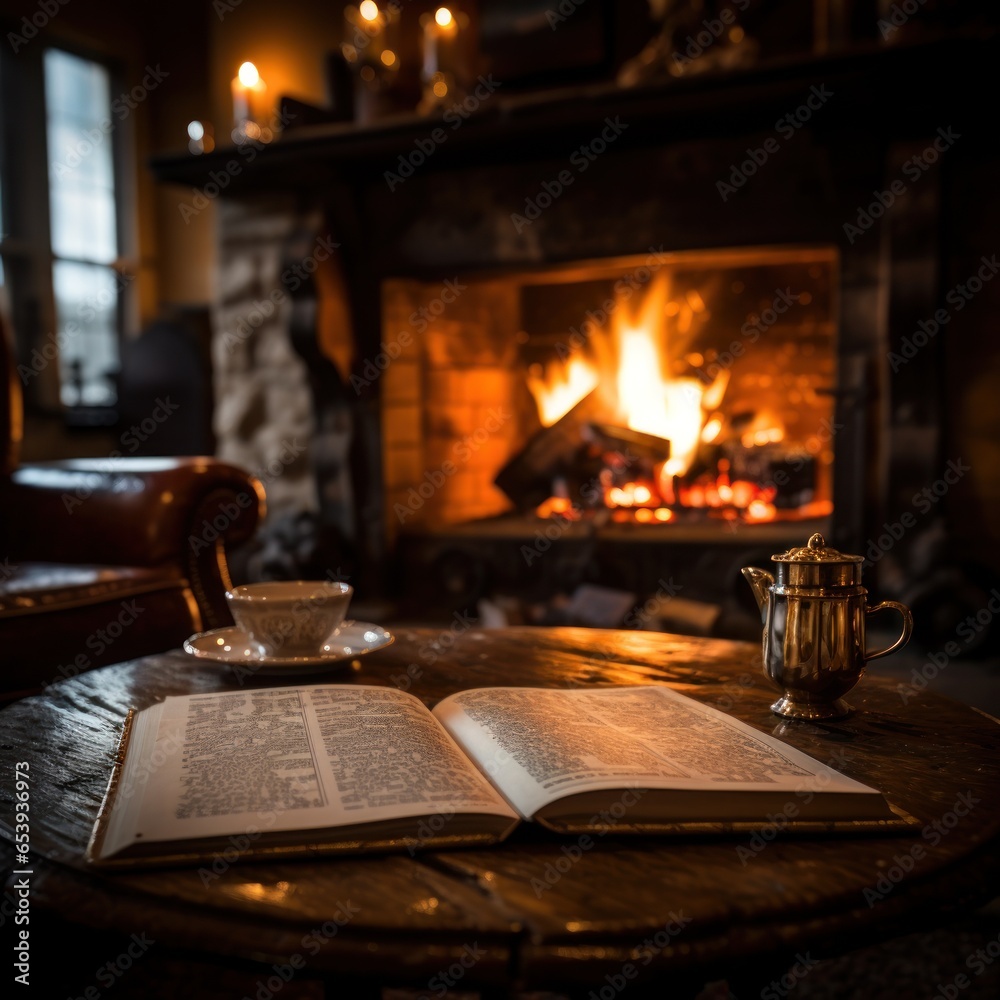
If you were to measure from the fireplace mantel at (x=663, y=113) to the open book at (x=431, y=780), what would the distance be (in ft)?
5.92

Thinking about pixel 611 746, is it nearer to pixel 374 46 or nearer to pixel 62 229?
pixel 374 46

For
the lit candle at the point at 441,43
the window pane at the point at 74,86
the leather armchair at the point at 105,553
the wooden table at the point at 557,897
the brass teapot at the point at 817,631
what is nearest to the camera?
the wooden table at the point at 557,897

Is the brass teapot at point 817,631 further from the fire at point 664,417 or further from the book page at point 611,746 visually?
the fire at point 664,417

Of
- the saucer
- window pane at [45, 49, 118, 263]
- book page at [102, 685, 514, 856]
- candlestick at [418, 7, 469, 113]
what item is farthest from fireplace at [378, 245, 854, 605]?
window pane at [45, 49, 118, 263]

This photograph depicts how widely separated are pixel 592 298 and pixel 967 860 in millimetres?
2513

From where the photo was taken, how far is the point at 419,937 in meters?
0.47

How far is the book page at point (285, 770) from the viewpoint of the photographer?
560 millimetres

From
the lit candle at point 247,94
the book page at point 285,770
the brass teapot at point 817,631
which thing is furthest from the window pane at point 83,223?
the brass teapot at point 817,631

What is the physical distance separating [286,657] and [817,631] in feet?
1.67

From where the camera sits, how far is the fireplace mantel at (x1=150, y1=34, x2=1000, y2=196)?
6.86ft

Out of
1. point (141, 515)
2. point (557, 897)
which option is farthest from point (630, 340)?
point (557, 897)

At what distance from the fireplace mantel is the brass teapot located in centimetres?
166

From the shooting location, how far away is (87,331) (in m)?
4.40

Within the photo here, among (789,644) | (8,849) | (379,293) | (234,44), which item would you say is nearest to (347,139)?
(379,293)
